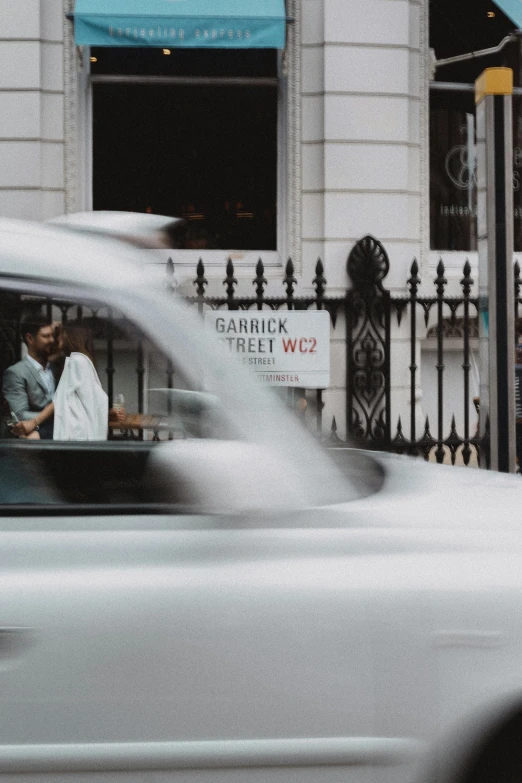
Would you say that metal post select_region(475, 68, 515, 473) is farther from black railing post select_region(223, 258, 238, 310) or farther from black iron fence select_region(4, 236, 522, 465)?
black railing post select_region(223, 258, 238, 310)

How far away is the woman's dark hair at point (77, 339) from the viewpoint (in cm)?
268

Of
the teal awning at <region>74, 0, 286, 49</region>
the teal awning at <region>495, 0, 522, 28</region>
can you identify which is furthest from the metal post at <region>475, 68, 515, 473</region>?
the teal awning at <region>495, 0, 522, 28</region>

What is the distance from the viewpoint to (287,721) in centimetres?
241

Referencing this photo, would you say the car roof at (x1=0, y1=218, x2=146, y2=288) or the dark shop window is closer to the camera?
the car roof at (x1=0, y1=218, x2=146, y2=288)

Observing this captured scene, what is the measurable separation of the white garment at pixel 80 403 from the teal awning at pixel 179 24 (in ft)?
24.9

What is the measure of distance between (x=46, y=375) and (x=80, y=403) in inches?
4.6

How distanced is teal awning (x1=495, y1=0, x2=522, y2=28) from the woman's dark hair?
872 cm

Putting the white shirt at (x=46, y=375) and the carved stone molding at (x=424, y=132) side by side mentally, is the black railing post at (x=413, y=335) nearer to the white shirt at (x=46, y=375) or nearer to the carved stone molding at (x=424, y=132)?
the carved stone molding at (x=424, y=132)

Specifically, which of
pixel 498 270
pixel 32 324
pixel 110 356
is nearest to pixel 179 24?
pixel 498 270

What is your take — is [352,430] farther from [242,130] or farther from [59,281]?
[59,281]

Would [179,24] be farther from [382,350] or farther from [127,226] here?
[127,226]

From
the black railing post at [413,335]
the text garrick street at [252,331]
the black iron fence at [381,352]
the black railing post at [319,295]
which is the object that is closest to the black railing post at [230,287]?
the black iron fence at [381,352]

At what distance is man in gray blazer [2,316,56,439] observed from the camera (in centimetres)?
265

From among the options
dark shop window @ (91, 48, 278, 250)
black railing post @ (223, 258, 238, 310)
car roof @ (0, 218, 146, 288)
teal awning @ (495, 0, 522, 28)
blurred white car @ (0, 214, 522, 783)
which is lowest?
blurred white car @ (0, 214, 522, 783)
